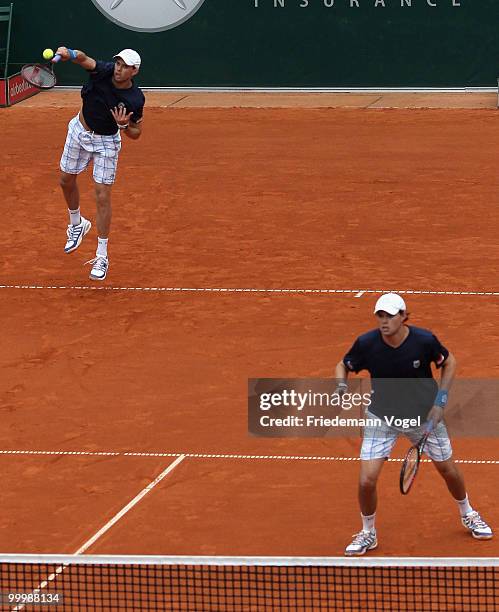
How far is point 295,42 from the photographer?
2683 cm

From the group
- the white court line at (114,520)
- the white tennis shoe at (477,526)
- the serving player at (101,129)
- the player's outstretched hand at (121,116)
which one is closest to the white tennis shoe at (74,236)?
the serving player at (101,129)

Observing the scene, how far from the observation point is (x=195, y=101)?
26906 millimetres

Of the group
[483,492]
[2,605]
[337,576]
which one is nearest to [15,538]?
[2,605]

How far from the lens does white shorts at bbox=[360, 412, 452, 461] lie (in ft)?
29.1

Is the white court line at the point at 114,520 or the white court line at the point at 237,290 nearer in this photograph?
the white court line at the point at 114,520

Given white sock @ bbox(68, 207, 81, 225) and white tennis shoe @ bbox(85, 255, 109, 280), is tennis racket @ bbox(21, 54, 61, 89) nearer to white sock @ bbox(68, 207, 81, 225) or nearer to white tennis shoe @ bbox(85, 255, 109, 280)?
white sock @ bbox(68, 207, 81, 225)

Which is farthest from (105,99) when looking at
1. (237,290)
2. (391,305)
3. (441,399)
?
(441,399)

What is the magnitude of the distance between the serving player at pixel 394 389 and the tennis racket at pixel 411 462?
99 mm

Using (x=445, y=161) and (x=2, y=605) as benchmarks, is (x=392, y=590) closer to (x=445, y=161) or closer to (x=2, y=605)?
(x=2, y=605)

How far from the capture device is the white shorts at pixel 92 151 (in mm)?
14852

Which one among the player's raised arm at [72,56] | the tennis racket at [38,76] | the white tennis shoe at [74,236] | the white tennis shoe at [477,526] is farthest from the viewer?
the tennis racket at [38,76]

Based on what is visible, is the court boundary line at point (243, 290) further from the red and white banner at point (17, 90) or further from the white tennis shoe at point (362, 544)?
the red and white banner at point (17, 90)

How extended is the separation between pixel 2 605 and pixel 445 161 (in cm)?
1450

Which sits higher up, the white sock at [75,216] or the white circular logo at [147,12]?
the white sock at [75,216]
